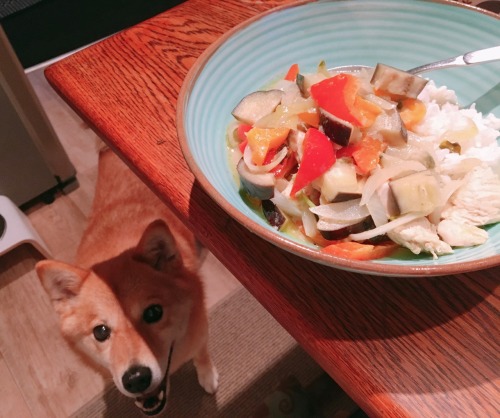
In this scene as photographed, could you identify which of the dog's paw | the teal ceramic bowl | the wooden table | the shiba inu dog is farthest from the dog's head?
the teal ceramic bowl

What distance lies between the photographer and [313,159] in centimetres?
60

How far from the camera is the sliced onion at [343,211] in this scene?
58cm

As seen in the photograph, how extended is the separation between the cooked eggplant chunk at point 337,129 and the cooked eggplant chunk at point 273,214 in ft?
0.41

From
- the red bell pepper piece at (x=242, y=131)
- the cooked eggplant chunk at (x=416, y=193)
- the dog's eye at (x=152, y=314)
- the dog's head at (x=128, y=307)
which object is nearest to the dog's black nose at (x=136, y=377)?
the dog's head at (x=128, y=307)

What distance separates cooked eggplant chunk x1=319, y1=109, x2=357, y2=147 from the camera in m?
0.60

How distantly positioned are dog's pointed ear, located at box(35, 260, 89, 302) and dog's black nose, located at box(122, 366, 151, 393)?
0.82 feet

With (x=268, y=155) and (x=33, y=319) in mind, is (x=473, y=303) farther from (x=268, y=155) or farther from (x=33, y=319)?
(x=33, y=319)

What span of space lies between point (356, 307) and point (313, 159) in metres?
0.20

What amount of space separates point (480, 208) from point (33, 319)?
1627mm

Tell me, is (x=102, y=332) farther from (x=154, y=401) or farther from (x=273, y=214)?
(x=273, y=214)

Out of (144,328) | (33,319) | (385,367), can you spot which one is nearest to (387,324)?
(385,367)

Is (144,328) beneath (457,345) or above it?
beneath

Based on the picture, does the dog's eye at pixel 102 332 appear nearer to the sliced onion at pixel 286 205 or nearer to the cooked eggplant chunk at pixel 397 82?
the sliced onion at pixel 286 205

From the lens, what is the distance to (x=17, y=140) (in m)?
1.83
